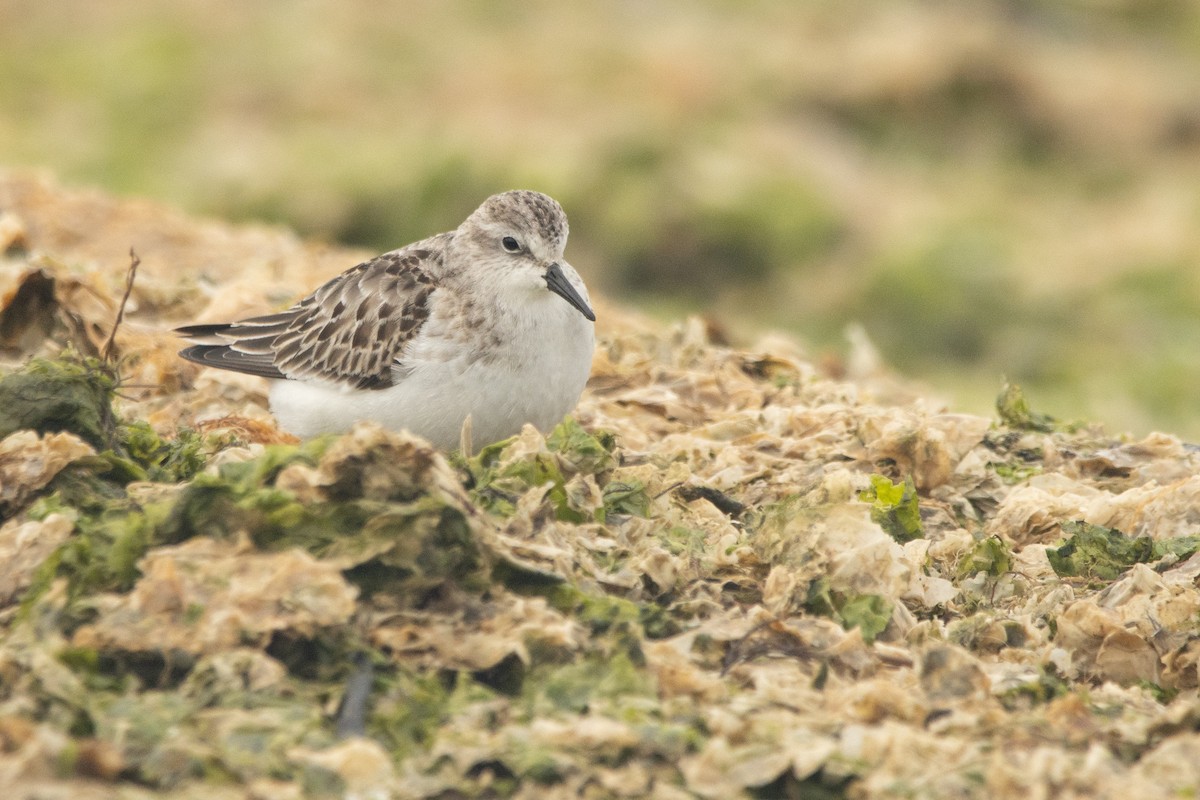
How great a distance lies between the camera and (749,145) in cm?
2061

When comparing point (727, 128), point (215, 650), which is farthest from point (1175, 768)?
point (727, 128)

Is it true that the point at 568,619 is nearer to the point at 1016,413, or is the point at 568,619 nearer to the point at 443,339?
the point at 443,339

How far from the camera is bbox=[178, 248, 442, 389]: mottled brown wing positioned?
8203 mm

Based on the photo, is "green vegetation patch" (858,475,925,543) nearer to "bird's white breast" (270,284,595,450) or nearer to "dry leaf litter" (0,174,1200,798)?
"dry leaf litter" (0,174,1200,798)

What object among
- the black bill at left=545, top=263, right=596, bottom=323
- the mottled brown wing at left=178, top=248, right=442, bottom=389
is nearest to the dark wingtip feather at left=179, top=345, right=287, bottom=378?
the mottled brown wing at left=178, top=248, right=442, bottom=389

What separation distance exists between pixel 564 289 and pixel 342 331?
50.8 inches

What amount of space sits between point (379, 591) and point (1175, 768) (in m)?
2.58

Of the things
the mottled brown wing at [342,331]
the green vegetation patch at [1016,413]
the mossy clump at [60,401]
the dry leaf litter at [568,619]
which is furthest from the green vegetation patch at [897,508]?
the mossy clump at [60,401]

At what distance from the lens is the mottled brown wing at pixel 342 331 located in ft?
26.9

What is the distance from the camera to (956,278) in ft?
56.3

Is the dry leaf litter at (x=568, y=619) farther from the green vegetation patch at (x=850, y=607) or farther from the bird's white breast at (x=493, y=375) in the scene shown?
the bird's white breast at (x=493, y=375)

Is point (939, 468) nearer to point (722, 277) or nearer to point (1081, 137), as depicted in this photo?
point (722, 277)

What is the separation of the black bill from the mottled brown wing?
2.03 ft

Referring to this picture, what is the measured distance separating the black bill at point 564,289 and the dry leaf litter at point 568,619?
745 mm
